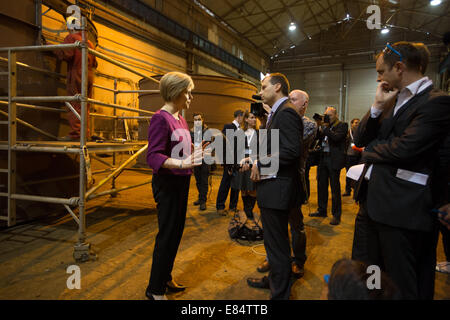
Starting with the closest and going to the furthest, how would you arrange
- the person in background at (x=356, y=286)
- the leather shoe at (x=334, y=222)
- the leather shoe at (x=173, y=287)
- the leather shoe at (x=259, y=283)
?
the person in background at (x=356, y=286)
the leather shoe at (x=173, y=287)
the leather shoe at (x=259, y=283)
the leather shoe at (x=334, y=222)

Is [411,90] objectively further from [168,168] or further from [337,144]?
[337,144]

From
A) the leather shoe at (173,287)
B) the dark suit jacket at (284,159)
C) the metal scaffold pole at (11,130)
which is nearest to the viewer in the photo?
the dark suit jacket at (284,159)

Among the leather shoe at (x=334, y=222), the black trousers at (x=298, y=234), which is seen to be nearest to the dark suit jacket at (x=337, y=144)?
the leather shoe at (x=334, y=222)

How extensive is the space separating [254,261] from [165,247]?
129 centimetres

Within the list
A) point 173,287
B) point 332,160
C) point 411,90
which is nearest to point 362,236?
point 411,90

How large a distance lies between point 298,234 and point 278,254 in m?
0.64

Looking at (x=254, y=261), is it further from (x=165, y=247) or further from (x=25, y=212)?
(x=25, y=212)

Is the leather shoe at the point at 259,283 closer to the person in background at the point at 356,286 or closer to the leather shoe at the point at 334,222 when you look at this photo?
the person in background at the point at 356,286

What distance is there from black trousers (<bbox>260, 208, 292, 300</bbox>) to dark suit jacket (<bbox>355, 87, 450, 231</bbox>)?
65 cm

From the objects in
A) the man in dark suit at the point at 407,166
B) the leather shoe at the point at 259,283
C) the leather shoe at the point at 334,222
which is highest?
A: the man in dark suit at the point at 407,166

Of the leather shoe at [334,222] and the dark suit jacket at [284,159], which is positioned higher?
the dark suit jacket at [284,159]

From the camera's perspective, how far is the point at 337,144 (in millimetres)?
4145

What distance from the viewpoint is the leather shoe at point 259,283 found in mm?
2227

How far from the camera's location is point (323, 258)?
9.38 feet
